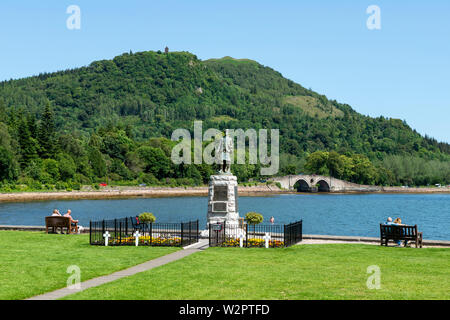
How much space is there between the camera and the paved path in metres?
13.9

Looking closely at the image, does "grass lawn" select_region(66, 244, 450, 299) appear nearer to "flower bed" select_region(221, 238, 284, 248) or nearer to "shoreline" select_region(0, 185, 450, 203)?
"flower bed" select_region(221, 238, 284, 248)

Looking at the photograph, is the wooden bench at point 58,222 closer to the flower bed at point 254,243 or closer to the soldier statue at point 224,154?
the soldier statue at point 224,154

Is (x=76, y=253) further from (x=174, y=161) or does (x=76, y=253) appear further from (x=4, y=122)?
(x=174, y=161)

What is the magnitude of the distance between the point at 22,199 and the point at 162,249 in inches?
3278

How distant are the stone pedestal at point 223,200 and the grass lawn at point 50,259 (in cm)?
571

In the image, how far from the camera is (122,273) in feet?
56.4

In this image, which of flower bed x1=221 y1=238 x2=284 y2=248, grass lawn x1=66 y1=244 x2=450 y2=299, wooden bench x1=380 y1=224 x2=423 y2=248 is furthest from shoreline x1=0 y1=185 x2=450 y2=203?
grass lawn x1=66 y1=244 x2=450 y2=299

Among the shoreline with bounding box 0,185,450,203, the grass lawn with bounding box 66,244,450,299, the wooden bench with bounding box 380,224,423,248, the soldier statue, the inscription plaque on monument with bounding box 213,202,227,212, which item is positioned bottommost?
the shoreline with bounding box 0,185,450,203

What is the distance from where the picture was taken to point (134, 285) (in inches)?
580

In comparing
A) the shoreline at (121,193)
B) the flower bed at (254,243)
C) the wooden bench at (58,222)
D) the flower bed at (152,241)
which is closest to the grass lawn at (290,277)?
the flower bed at (254,243)

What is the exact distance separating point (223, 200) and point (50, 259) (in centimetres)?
1139

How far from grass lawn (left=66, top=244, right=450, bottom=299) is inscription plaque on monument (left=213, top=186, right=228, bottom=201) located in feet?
21.5

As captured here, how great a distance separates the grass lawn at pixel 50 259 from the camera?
15.0 metres

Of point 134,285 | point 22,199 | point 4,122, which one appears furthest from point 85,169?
point 134,285
